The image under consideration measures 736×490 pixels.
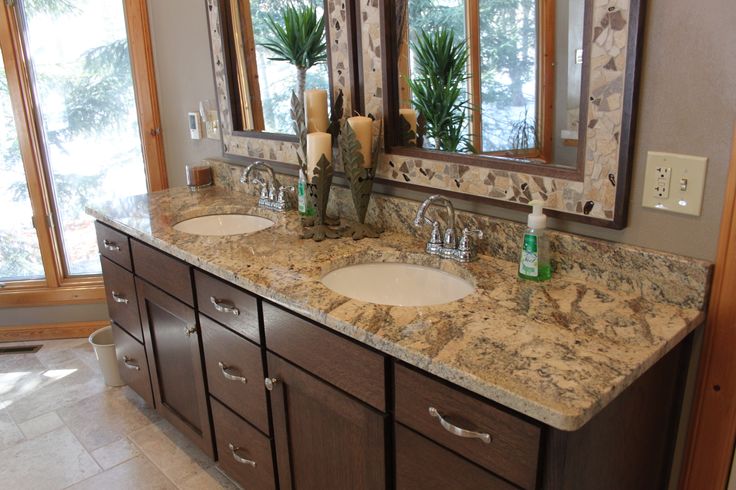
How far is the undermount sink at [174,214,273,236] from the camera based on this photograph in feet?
6.80

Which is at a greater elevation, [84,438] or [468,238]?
[468,238]

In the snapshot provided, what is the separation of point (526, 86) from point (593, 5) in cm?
21

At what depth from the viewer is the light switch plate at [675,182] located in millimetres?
1091

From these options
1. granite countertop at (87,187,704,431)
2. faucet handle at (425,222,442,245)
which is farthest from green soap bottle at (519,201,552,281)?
faucet handle at (425,222,442,245)

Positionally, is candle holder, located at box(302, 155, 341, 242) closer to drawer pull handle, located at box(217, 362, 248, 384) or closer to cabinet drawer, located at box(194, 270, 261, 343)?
cabinet drawer, located at box(194, 270, 261, 343)

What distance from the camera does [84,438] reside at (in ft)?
7.21

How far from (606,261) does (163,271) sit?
128 centimetres

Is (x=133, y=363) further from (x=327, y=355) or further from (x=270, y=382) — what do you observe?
(x=327, y=355)

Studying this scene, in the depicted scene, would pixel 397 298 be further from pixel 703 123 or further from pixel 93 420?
pixel 93 420

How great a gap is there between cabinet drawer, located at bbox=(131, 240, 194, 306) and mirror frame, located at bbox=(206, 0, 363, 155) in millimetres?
557

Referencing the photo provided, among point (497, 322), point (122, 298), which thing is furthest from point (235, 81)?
point (497, 322)

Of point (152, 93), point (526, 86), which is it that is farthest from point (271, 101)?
point (526, 86)

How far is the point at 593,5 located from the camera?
1.15m

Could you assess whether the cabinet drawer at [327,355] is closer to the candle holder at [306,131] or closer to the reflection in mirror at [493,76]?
the candle holder at [306,131]
